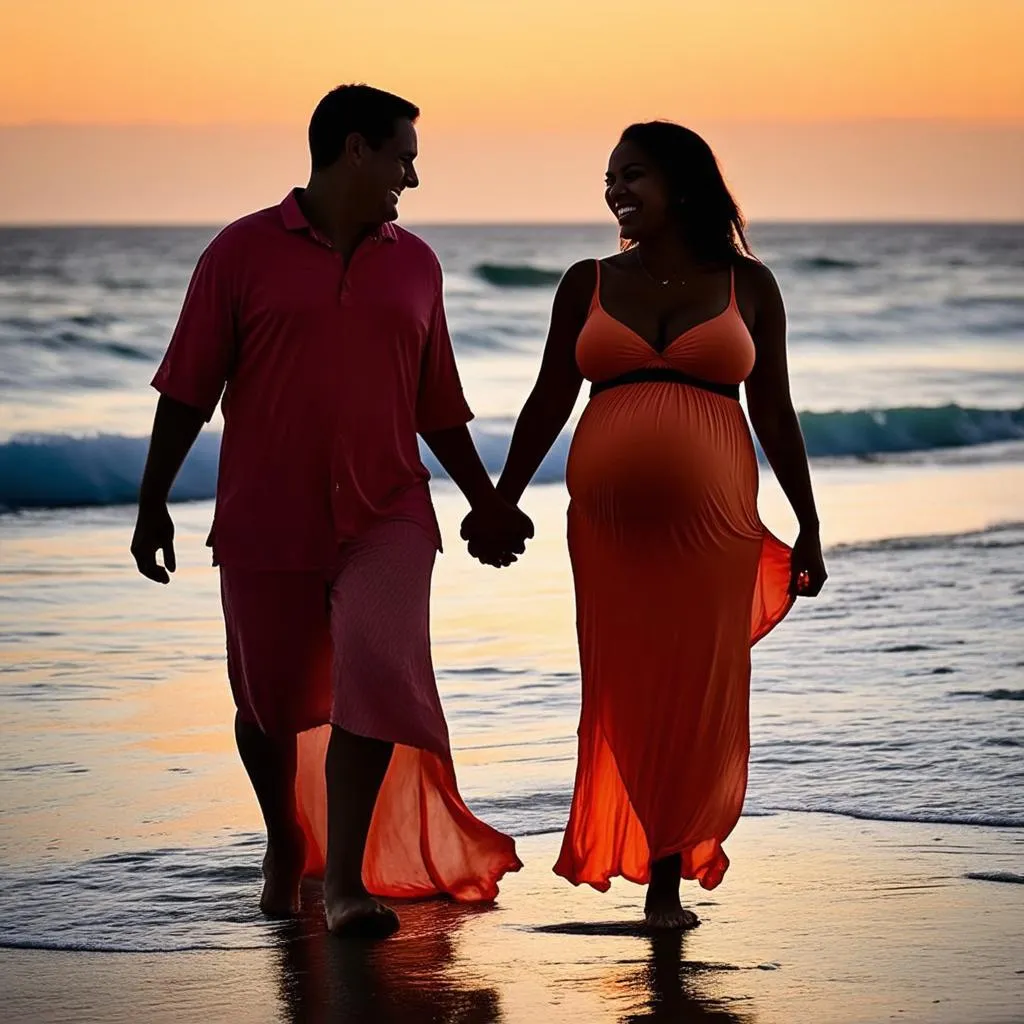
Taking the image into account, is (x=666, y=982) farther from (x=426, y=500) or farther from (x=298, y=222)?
(x=298, y=222)

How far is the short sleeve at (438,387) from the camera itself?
4.88 metres

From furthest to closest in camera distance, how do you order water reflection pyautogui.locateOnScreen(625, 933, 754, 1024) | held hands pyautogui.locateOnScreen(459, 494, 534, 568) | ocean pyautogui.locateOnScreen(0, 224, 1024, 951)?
1. ocean pyautogui.locateOnScreen(0, 224, 1024, 951)
2. held hands pyautogui.locateOnScreen(459, 494, 534, 568)
3. water reflection pyautogui.locateOnScreen(625, 933, 754, 1024)

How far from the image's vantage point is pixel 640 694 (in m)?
4.85

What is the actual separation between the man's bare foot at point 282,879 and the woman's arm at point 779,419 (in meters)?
1.33

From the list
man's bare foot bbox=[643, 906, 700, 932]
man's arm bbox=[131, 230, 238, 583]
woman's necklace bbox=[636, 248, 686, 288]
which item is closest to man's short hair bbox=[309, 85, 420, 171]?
man's arm bbox=[131, 230, 238, 583]

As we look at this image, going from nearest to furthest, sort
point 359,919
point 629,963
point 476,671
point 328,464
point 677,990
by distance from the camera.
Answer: point 677,990 → point 629,963 → point 359,919 → point 328,464 → point 476,671

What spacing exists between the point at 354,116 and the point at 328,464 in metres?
0.78

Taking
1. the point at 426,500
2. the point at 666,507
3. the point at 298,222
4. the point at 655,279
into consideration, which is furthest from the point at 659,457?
the point at 298,222

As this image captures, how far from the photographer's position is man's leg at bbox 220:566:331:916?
187 inches

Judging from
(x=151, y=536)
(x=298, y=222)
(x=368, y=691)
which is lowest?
(x=368, y=691)

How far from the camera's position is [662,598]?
4797 mm

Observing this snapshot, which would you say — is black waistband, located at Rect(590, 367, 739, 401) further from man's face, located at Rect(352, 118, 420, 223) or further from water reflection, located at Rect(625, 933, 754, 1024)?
water reflection, located at Rect(625, 933, 754, 1024)

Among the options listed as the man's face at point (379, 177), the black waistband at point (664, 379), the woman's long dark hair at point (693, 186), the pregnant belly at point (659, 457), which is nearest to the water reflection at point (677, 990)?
the pregnant belly at point (659, 457)

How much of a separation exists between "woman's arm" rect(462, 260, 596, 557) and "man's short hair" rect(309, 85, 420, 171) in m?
0.53
